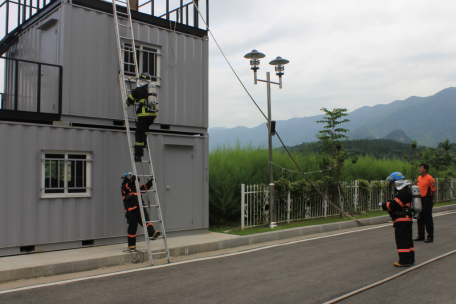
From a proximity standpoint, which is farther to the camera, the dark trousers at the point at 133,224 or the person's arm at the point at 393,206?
the dark trousers at the point at 133,224

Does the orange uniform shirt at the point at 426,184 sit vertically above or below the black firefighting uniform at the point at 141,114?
below

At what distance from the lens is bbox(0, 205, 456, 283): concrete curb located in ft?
23.2

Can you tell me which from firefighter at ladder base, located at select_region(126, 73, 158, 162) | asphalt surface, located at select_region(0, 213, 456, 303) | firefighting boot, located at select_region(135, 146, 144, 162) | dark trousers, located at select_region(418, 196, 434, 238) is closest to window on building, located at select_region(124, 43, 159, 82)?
firefighter at ladder base, located at select_region(126, 73, 158, 162)

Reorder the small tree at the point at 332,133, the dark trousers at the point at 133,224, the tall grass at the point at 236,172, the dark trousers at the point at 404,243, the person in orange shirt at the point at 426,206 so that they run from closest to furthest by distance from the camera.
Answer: the dark trousers at the point at 404,243
the dark trousers at the point at 133,224
the person in orange shirt at the point at 426,206
the tall grass at the point at 236,172
the small tree at the point at 332,133

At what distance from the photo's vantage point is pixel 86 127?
9.85 m

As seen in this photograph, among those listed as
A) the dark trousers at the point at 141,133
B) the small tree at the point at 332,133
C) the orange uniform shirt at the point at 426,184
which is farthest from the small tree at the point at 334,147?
the dark trousers at the point at 141,133

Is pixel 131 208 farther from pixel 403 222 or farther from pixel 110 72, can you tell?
pixel 403 222

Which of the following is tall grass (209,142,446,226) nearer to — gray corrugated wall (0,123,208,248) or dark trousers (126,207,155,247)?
gray corrugated wall (0,123,208,248)

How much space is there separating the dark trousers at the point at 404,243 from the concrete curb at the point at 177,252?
4268mm

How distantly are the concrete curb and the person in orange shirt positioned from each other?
3326 millimetres

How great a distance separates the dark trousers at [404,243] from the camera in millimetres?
7402

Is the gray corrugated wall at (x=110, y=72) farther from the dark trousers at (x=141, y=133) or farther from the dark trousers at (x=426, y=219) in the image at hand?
the dark trousers at (x=426, y=219)

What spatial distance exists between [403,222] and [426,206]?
145 inches

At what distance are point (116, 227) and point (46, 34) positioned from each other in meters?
5.58
